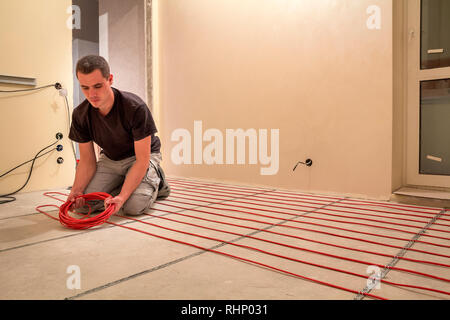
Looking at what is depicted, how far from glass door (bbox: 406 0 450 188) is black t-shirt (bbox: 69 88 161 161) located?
6.69 ft

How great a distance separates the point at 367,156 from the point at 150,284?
6.93ft

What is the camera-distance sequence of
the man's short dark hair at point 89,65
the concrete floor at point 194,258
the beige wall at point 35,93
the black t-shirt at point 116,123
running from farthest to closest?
the beige wall at point 35,93, the black t-shirt at point 116,123, the man's short dark hair at point 89,65, the concrete floor at point 194,258

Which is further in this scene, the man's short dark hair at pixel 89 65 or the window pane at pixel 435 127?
the window pane at pixel 435 127

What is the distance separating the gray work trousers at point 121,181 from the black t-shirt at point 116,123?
0.58ft

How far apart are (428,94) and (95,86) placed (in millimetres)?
2415

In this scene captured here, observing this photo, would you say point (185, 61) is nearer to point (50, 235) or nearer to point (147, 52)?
point (147, 52)

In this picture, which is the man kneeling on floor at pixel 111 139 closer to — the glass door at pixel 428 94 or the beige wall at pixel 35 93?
the beige wall at pixel 35 93

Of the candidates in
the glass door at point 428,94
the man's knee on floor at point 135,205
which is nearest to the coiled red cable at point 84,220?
the man's knee on floor at point 135,205

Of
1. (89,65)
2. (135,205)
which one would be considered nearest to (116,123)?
(89,65)

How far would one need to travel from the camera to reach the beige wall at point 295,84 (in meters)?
2.64

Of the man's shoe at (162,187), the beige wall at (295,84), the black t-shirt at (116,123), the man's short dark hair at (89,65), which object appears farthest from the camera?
the beige wall at (295,84)
